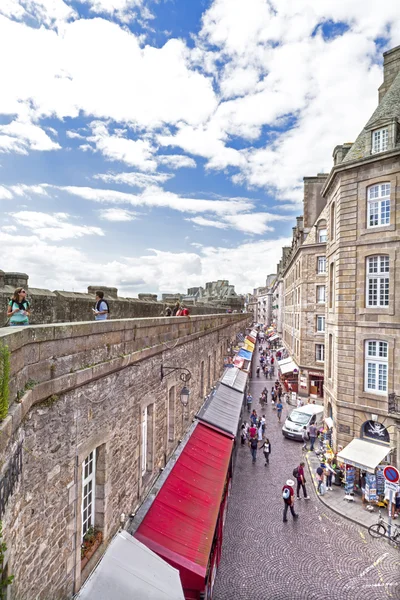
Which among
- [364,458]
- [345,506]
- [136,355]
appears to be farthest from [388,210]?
[136,355]

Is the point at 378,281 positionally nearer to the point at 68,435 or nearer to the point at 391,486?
the point at 391,486

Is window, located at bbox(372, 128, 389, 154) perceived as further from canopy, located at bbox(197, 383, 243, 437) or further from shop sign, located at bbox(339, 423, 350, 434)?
canopy, located at bbox(197, 383, 243, 437)

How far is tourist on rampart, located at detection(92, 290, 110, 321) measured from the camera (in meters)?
5.99

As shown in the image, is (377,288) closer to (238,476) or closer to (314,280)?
(238,476)

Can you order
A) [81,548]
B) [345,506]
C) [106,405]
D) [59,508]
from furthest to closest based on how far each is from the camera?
[345,506]
[106,405]
[81,548]
[59,508]

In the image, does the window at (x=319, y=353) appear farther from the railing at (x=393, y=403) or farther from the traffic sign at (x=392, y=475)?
the traffic sign at (x=392, y=475)

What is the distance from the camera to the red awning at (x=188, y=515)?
608 cm

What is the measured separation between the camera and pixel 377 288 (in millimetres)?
13906

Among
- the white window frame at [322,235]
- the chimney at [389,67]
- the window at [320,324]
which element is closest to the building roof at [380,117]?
the chimney at [389,67]

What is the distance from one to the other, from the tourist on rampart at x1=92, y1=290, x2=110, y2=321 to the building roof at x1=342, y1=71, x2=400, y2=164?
13.3 meters

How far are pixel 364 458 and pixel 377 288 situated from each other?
665cm

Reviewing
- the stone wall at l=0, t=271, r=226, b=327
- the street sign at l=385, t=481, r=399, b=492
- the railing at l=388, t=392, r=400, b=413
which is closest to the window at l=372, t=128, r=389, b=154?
the railing at l=388, t=392, r=400, b=413

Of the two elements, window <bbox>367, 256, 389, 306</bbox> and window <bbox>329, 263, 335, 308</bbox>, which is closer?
window <bbox>367, 256, 389, 306</bbox>

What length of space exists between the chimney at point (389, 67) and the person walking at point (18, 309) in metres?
19.2
